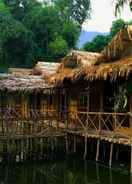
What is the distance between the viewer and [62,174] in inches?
677

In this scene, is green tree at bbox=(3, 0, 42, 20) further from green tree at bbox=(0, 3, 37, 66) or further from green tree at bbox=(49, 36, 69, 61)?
green tree at bbox=(49, 36, 69, 61)

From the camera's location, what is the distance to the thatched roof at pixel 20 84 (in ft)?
76.6

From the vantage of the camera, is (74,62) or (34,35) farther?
(34,35)

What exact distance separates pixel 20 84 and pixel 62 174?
7944 millimetres

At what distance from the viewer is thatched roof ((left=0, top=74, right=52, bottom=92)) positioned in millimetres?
23359

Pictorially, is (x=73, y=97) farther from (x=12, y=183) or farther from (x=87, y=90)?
(x=12, y=183)

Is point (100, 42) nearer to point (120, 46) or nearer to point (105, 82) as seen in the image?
point (105, 82)

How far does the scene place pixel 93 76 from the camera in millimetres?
18703

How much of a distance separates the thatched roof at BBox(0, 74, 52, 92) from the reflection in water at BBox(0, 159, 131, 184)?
5.74 meters

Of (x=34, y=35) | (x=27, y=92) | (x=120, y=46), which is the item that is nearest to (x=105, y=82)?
(x=120, y=46)

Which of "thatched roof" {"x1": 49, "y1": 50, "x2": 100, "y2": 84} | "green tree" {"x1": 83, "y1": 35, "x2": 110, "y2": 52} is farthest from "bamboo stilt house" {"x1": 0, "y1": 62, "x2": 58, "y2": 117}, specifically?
"green tree" {"x1": 83, "y1": 35, "x2": 110, "y2": 52}

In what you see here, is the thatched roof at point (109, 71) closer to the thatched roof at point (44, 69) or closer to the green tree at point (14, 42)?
the thatched roof at point (44, 69)

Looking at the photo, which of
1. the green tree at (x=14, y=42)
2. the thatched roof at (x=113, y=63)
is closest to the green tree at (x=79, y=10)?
the green tree at (x=14, y=42)

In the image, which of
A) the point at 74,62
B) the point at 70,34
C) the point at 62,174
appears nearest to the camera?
the point at 62,174
